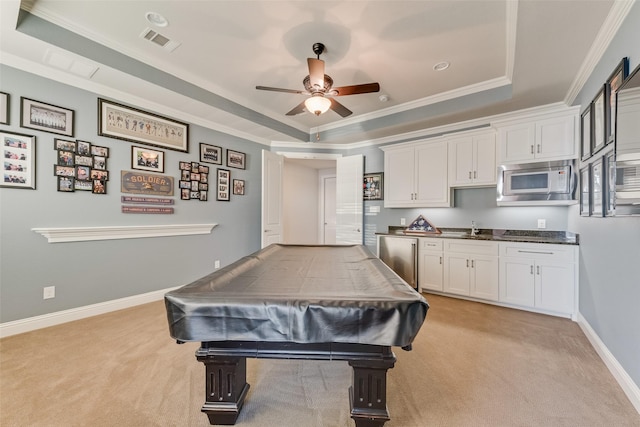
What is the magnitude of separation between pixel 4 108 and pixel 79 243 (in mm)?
1334

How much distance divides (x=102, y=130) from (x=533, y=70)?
4.38 metres

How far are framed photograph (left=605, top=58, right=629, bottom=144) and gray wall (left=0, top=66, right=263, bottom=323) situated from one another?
422 cm

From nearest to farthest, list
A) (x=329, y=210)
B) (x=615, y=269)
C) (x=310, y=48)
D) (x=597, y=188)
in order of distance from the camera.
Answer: (x=615, y=269) < (x=597, y=188) < (x=310, y=48) < (x=329, y=210)

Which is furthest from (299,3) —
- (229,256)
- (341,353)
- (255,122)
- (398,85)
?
(229,256)

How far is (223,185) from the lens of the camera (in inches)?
160

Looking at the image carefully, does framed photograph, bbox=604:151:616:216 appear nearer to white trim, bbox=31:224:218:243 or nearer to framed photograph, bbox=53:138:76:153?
white trim, bbox=31:224:218:243

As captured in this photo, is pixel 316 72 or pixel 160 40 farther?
pixel 160 40

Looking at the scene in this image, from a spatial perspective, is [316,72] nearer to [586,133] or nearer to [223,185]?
[223,185]

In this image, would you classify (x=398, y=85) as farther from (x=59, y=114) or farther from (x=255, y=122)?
(x=59, y=114)

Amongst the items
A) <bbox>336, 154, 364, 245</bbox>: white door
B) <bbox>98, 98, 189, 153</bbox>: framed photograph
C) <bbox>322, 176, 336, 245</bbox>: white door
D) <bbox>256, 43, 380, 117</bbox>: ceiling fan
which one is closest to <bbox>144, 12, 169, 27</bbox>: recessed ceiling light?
<bbox>256, 43, 380, 117</bbox>: ceiling fan

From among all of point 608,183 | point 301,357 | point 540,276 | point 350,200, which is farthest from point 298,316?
point 350,200

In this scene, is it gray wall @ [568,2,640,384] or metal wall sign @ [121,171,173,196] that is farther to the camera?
metal wall sign @ [121,171,173,196]

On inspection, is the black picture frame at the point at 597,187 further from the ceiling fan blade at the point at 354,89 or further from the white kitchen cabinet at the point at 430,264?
the ceiling fan blade at the point at 354,89

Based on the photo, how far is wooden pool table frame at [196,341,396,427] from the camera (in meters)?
1.21
